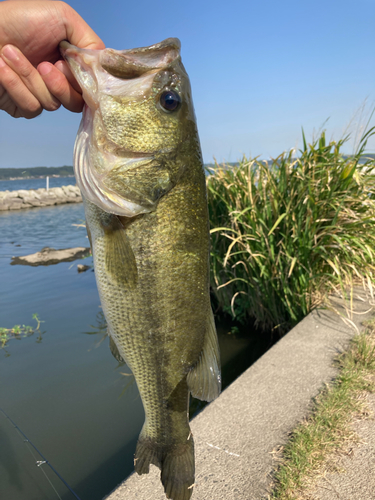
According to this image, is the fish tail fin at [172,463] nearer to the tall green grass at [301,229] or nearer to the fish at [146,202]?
the fish at [146,202]

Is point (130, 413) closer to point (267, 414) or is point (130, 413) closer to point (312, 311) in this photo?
point (267, 414)

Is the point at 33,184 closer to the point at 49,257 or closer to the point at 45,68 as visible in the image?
the point at 49,257

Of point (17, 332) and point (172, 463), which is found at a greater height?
point (172, 463)

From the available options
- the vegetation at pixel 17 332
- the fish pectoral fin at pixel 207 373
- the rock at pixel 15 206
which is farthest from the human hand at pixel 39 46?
the rock at pixel 15 206

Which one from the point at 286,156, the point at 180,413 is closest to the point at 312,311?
the point at 286,156

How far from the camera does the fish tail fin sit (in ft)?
4.56

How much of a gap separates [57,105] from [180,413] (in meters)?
1.49

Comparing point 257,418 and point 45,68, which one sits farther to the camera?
point 257,418

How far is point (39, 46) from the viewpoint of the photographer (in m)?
1.36

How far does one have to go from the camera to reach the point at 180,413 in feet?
4.94

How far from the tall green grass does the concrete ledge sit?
0.62 metres

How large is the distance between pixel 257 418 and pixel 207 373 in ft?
4.38

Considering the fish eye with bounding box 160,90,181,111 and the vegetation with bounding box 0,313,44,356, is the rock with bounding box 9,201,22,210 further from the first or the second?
the fish eye with bounding box 160,90,181,111

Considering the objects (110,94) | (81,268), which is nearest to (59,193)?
(81,268)
